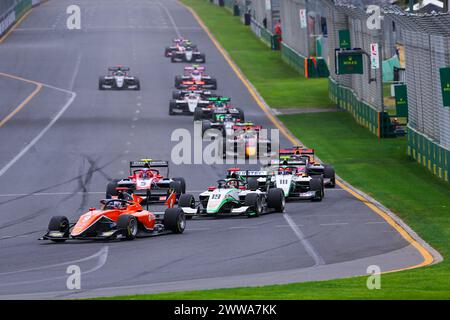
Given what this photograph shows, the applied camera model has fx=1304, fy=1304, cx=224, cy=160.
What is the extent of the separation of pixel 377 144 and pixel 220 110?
7.86m

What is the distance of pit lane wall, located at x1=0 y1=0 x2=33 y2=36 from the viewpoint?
108m

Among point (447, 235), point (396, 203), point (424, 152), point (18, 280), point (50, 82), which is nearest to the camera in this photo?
point (18, 280)

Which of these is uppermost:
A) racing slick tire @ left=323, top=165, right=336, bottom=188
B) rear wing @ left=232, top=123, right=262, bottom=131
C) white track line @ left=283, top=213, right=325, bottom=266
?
rear wing @ left=232, top=123, right=262, bottom=131

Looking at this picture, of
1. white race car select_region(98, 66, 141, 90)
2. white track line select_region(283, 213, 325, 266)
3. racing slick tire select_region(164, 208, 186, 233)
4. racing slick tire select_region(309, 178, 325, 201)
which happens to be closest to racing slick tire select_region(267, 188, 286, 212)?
white track line select_region(283, 213, 325, 266)

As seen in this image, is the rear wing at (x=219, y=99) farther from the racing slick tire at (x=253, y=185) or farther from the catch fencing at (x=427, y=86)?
the racing slick tire at (x=253, y=185)

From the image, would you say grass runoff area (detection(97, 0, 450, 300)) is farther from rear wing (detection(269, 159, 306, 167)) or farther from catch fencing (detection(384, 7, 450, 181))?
rear wing (detection(269, 159, 306, 167))

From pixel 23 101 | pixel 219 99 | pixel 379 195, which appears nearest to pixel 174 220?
pixel 379 195

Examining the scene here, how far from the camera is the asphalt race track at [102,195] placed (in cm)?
2664

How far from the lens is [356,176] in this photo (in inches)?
1784

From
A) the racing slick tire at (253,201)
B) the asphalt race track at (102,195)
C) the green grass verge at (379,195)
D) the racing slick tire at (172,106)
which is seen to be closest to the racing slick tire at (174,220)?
the asphalt race track at (102,195)

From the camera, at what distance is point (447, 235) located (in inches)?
1260

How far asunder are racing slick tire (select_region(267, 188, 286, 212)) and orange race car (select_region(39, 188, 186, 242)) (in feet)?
13.9
